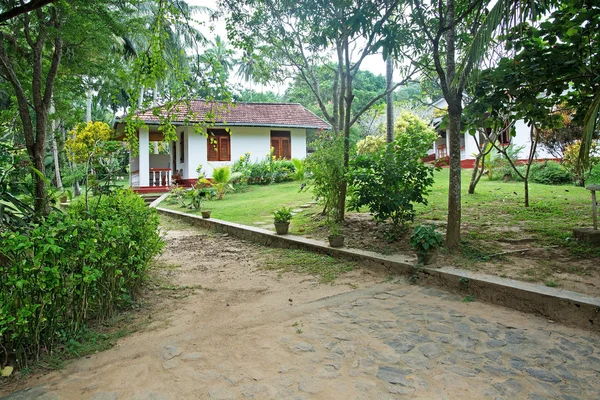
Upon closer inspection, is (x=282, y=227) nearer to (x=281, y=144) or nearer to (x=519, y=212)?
(x=519, y=212)

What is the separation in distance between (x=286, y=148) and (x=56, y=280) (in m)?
18.6

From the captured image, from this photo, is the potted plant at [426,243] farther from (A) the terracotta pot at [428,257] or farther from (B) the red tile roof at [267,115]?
(B) the red tile roof at [267,115]

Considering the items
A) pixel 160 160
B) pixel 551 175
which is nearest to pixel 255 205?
pixel 551 175

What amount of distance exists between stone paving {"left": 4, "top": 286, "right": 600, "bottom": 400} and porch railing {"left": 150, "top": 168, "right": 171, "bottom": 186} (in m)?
16.9

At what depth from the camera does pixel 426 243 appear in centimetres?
475

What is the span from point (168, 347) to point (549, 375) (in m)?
2.71

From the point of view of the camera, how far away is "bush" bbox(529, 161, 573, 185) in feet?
40.3

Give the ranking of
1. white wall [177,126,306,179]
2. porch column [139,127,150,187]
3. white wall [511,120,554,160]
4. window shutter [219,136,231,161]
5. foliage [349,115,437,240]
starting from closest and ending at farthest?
foliage [349,115,437,240], white wall [511,120,554,160], porch column [139,127,150,187], white wall [177,126,306,179], window shutter [219,136,231,161]

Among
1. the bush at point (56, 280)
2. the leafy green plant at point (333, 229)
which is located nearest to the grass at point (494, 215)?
the leafy green plant at point (333, 229)

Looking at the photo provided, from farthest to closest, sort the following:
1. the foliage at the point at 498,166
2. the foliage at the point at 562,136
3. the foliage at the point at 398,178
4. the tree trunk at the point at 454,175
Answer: the foliage at the point at 498,166 → the foliage at the point at 562,136 → the foliage at the point at 398,178 → the tree trunk at the point at 454,175

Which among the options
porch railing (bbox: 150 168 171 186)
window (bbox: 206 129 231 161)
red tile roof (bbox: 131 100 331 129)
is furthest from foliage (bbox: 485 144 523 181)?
porch railing (bbox: 150 168 171 186)

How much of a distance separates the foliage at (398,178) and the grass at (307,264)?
42.5 inches

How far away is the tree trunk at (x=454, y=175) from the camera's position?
5223 mm

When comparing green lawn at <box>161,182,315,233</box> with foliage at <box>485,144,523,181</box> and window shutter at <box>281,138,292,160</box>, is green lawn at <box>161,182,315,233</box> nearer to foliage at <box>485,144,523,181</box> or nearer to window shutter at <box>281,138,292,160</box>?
window shutter at <box>281,138,292,160</box>
